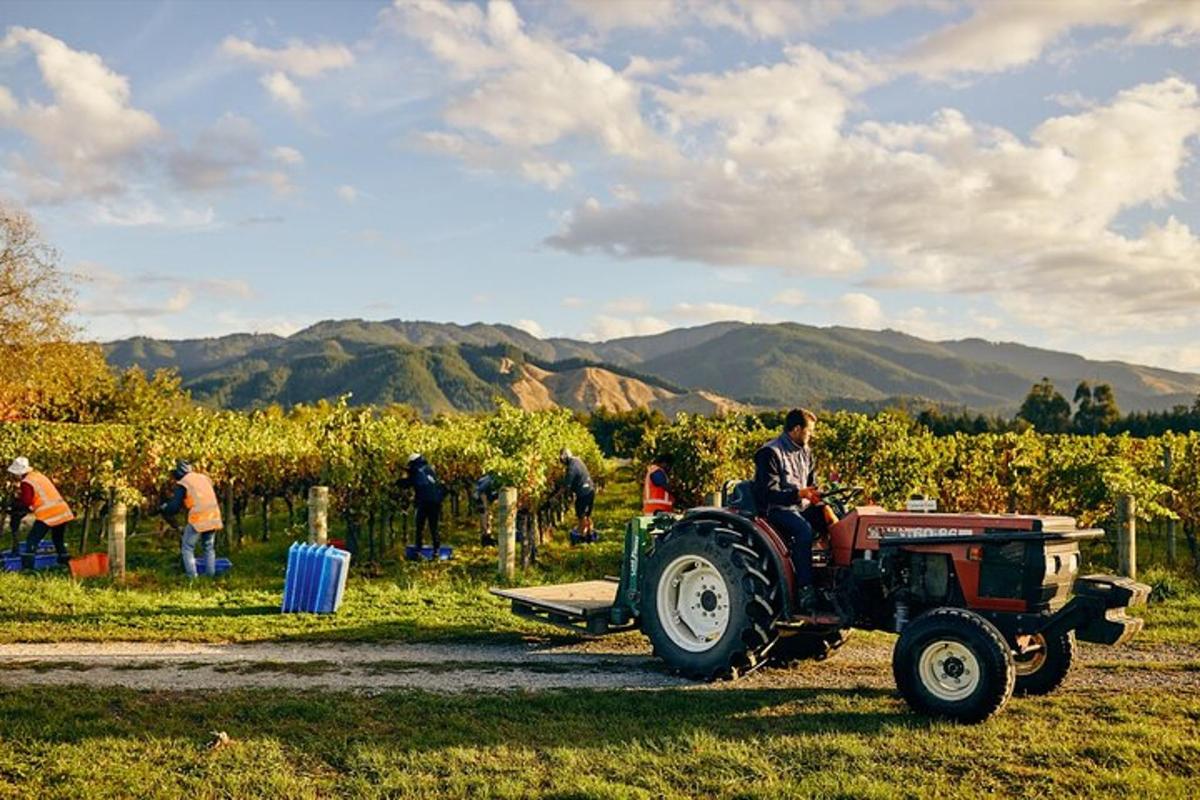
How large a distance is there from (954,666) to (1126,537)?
7749mm

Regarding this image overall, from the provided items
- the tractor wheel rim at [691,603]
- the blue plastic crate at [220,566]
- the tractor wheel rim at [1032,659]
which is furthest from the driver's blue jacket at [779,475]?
the blue plastic crate at [220,566]

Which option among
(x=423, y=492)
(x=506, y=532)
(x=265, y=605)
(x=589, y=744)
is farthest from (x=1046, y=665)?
(x=423, y=492)

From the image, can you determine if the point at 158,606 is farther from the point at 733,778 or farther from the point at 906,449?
the point at 906,449

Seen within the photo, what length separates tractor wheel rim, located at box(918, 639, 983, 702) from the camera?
7.09 metres

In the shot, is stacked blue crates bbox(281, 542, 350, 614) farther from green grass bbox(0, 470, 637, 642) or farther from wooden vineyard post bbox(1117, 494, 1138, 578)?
wooden vineyard post bbox(1117, 494, 1138, 578)

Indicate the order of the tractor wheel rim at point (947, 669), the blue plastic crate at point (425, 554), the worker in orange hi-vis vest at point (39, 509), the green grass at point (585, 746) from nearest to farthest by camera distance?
the green grass at point (585, 746)
the tractor wheel rim at point (947, 669)
the worker in orange hi-vis vest at point (39, 509)
the blue plastic crate at point (425, 554)

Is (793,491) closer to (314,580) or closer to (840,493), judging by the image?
(840,493)

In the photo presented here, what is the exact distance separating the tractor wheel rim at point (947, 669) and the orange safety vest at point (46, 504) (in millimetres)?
13725

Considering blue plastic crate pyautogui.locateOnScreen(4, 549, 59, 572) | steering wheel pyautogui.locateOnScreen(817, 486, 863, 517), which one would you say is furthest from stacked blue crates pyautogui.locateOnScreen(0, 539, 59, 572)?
steering wheel pyautogui.locateOnScreen(817, 486, 863, 517)

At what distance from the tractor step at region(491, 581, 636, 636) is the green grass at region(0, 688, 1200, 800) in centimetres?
138

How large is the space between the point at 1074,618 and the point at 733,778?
3055 millimetres

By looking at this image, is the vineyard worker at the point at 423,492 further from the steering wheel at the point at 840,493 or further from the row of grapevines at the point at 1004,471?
the steering wheel at the point at 840,493

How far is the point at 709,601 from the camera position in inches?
345

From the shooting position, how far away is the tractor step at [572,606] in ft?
30.6
